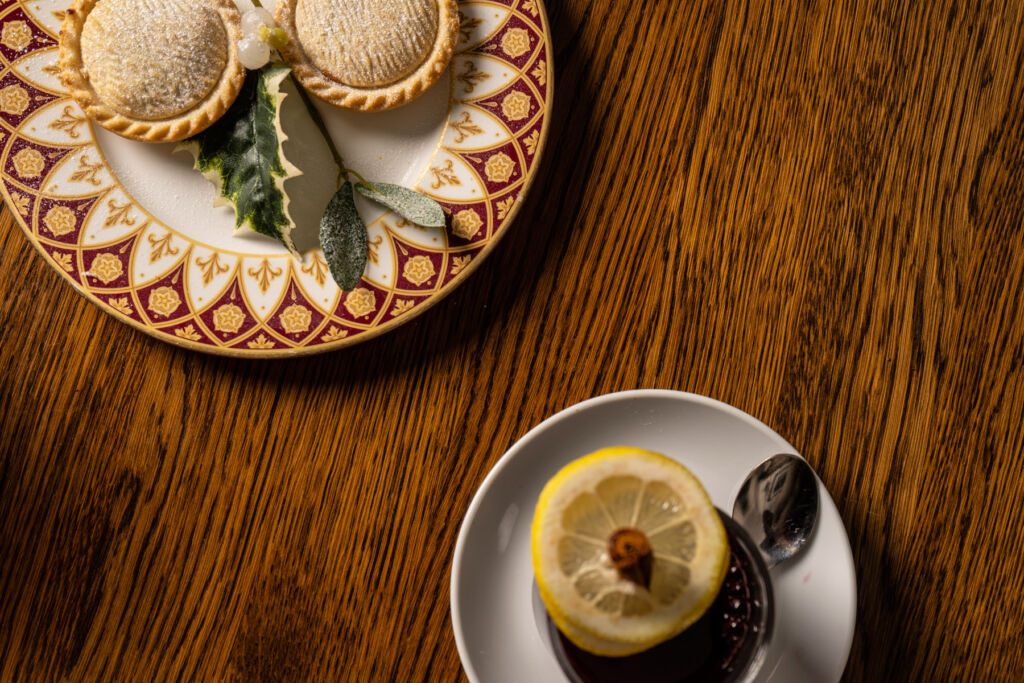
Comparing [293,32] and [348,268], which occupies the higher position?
[293,32]

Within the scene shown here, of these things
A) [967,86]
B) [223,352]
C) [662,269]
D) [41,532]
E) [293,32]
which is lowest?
[41,532]

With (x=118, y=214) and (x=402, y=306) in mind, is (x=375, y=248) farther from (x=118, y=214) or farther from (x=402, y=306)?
(x=118, y=214)

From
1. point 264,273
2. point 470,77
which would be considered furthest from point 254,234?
point 470,77

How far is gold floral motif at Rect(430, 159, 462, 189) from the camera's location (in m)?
0.76

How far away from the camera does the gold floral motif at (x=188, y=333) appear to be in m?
0.73

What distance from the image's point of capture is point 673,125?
0.81m

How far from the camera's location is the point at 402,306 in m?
0.74

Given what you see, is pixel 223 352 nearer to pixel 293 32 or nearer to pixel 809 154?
pixel 293 32

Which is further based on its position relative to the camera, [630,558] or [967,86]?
[967,86]

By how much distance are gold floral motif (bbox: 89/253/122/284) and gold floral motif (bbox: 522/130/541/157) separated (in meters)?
0.41

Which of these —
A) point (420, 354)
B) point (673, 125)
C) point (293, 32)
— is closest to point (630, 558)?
point (420, 354)

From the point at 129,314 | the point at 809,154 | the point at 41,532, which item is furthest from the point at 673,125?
the point at 41,532

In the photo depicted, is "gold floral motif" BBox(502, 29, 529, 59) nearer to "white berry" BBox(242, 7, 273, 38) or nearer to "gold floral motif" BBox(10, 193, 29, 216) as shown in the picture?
"white berry" BBox(242, 7, 273, 38)

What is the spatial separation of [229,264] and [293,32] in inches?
A: 9.4
